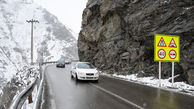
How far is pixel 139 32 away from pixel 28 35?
12437 cm

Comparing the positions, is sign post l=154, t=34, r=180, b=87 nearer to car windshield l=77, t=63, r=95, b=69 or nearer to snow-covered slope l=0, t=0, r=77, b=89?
car windshield l=77, t=63, r=95, b=69

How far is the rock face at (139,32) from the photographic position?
11.9 metres

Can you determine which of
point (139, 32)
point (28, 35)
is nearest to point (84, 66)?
point (139, 32)

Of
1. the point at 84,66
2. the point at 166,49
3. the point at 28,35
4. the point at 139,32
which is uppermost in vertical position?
the point at 28,35

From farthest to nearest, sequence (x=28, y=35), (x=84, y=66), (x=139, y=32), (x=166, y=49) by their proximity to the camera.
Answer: (x=28, y=35) → (x=139, y=32) → (x=84, y=66) → (x=166, y=49)

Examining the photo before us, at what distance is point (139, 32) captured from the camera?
16.0m

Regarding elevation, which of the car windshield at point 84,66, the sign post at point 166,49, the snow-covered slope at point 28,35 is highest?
the snow-covered slope at point 28,35

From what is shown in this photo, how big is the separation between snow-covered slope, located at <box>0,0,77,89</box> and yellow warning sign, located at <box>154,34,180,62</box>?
8875cm

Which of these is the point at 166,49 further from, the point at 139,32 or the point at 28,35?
the point at 28,35

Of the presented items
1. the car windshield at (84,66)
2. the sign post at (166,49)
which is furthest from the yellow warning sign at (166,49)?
the car windshield at (84,66)

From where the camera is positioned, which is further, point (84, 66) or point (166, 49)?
point (84, 66)

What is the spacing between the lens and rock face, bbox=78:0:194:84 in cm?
1188

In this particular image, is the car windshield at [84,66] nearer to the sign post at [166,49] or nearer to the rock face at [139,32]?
the rock face at [139,32]

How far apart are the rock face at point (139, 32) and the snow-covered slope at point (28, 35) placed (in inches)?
3024
